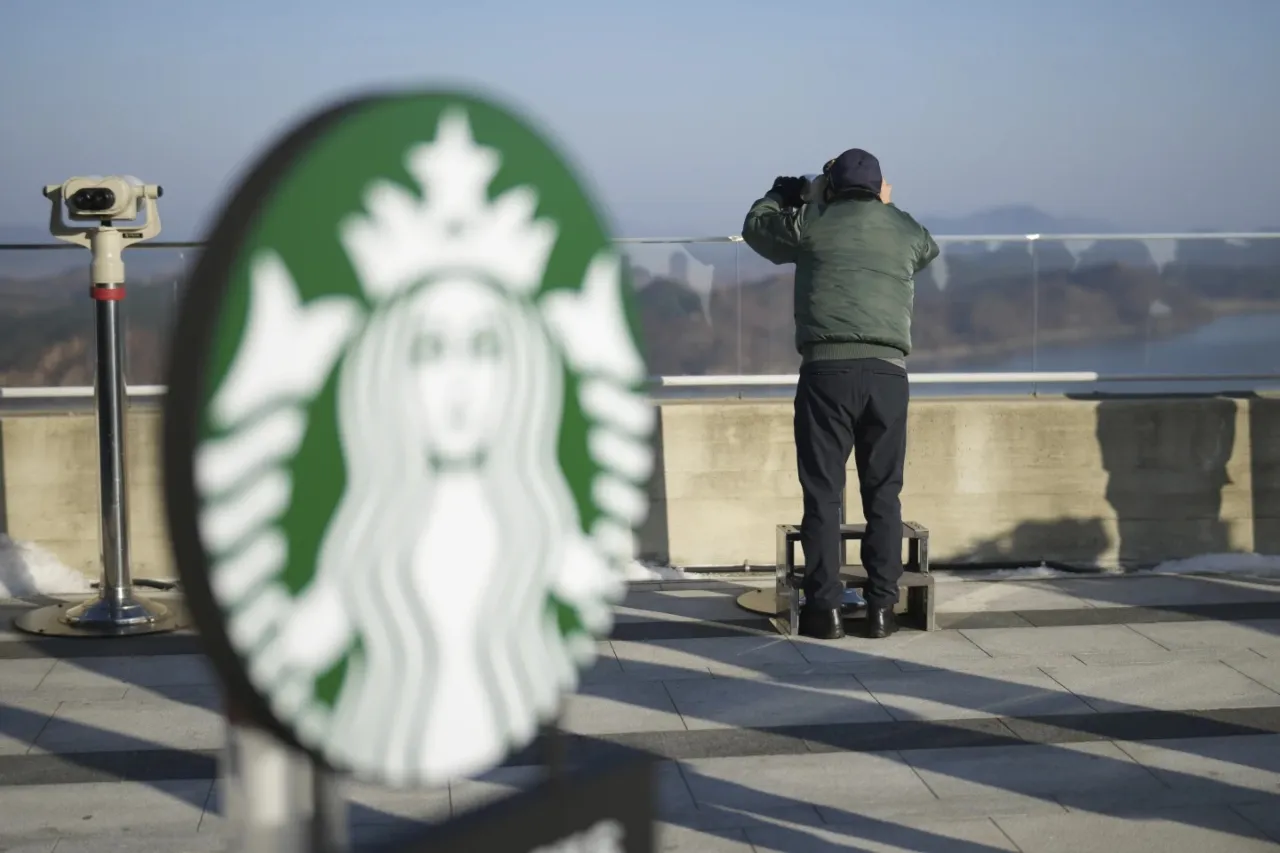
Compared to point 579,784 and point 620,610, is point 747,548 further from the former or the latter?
point 579,784

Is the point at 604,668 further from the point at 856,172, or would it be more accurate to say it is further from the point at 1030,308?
the point at 1030,308

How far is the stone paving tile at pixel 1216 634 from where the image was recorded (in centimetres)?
676

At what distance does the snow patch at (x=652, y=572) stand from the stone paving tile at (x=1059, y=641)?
182cm

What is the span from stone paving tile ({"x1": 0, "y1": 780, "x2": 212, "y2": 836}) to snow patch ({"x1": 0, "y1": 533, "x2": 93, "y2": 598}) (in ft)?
10.5

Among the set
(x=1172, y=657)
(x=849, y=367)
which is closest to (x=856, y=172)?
(x=849, y=367)

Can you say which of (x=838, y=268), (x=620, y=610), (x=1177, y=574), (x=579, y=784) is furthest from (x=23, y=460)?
(x=579, y=784)

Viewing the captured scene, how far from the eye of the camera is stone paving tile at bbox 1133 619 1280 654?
22.2 feet

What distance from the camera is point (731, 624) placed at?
23.7ft

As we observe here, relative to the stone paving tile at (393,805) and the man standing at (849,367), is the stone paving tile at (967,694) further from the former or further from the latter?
the stone paving tile at (393,805)

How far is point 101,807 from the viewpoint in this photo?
4.66 m

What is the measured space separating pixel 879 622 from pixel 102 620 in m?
3.48

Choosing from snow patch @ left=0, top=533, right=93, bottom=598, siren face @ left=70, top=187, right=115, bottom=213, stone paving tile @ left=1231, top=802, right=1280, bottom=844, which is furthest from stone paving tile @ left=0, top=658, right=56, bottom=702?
stone paving tile @ left=1231, top=802, right=1280, bottom=844

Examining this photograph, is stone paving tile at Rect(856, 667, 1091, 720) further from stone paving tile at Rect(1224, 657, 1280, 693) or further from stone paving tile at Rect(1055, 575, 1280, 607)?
stone paving tile at Rect(1055, 575, 1280, 607)

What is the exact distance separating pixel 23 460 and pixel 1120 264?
6.35 m
